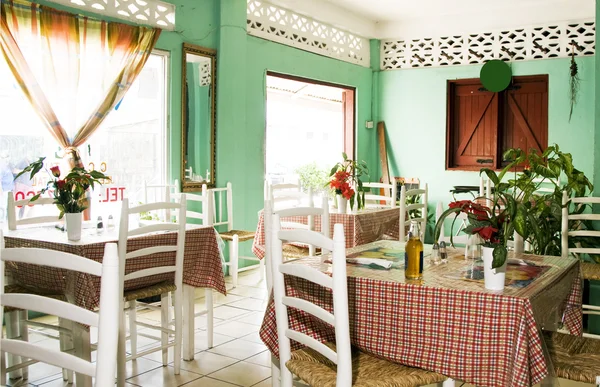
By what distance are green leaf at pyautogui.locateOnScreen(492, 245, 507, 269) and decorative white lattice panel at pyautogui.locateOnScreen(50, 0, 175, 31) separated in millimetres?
4049

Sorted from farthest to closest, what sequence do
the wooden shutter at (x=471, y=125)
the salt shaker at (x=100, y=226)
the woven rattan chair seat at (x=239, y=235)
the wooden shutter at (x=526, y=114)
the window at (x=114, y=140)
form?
the wooden shutter at (x=471, y=125) → the wooden shutter at (x=526, y=114) → the woven rattan chair seat at (x=239, y=235) → the window at (x=114, y=140) → the salt shaker at (x=100, y=226)

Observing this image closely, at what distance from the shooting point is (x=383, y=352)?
2.40 meters

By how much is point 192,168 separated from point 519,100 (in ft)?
15.1

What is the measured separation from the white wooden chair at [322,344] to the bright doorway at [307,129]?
19.8 ft

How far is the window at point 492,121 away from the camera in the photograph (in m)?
8.00

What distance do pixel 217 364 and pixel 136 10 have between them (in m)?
3.30

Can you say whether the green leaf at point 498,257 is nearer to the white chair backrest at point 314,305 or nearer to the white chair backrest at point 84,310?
the white chair backrest at point 314,305

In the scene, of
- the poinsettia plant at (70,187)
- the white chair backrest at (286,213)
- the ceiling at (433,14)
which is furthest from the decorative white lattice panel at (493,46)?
the poinsettia plant at (70,187)

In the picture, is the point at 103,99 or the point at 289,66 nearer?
the point at 103,99

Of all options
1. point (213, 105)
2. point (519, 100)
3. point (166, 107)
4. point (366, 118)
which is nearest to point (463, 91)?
point (519, 100)

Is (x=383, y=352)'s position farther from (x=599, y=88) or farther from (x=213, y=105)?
(x=213, y=105)

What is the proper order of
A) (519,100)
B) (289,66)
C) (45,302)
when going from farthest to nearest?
(519,100) → (289,66) → (45,302)

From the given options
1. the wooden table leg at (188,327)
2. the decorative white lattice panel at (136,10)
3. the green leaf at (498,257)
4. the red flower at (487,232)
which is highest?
the decorative white lattice panel at (136,10)

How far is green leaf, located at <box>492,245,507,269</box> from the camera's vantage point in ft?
7.29
